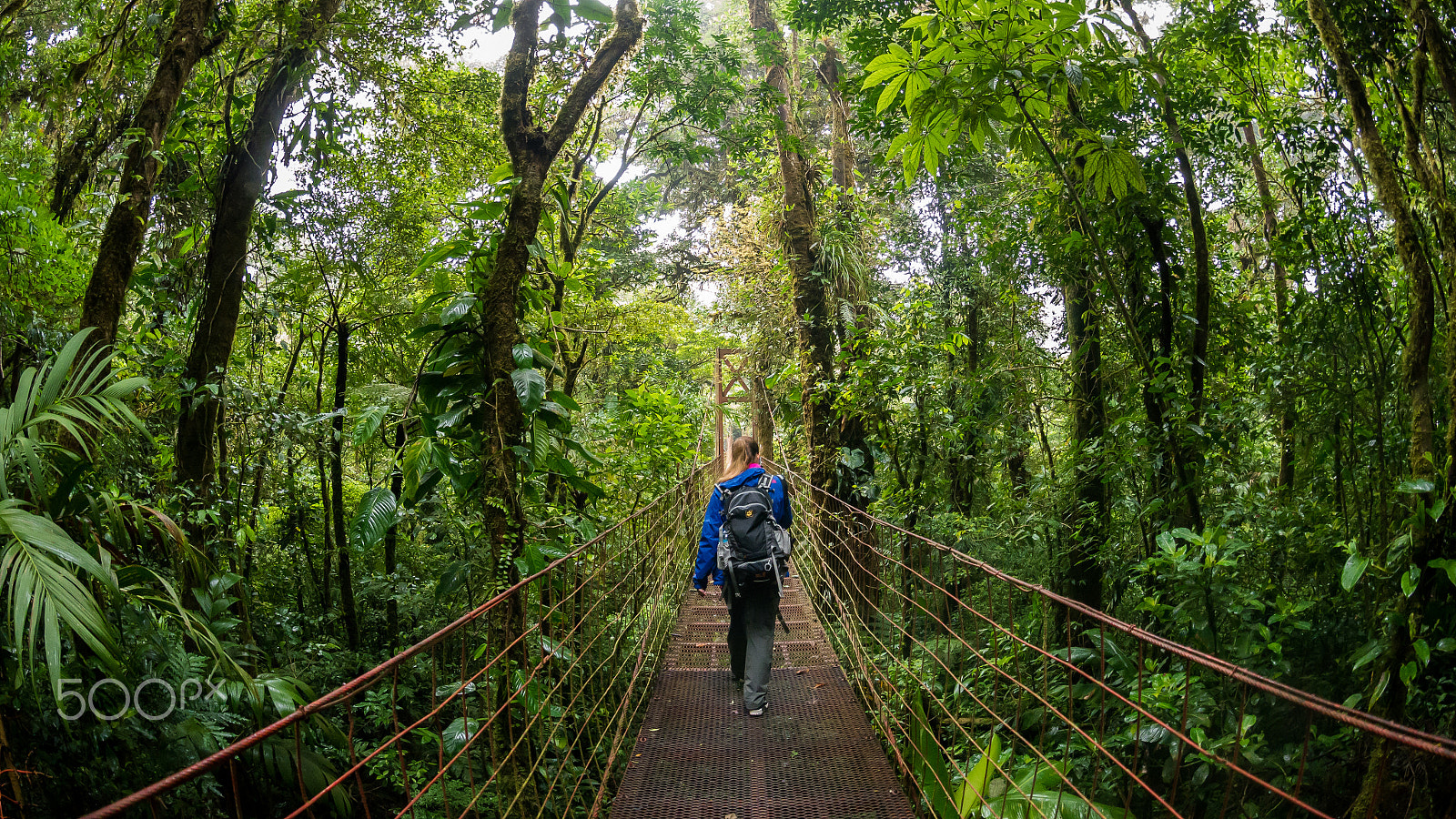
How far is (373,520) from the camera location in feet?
6.49

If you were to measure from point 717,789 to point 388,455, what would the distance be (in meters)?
3.52

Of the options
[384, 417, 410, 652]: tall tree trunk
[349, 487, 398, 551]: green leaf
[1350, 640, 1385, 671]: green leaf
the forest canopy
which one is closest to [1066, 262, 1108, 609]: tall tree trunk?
the forest canopy

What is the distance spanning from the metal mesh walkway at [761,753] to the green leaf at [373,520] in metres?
0.87

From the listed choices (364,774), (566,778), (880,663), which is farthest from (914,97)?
(364,774)

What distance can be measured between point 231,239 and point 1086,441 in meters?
2.95

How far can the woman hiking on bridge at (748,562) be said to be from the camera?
2.50m

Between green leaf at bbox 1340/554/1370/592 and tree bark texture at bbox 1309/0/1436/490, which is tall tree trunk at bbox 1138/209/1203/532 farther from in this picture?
green leaf at bbox 1340/554/1370/592

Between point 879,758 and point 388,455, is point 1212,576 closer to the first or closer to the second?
point 879,758

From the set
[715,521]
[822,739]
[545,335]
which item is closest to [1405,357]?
[822,739]

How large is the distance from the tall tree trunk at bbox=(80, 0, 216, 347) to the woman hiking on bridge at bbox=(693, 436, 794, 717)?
1.70 m

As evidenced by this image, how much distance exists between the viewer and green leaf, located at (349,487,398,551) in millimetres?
1940

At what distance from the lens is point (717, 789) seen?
6.19ft

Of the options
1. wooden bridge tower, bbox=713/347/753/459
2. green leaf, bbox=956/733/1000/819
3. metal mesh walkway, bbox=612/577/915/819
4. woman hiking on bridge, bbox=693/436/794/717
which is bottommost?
metal mesh walkway, bbox=612/577/915/819

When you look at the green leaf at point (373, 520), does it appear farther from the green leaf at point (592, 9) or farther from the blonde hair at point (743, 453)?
the green leaf at point (592, 9)
